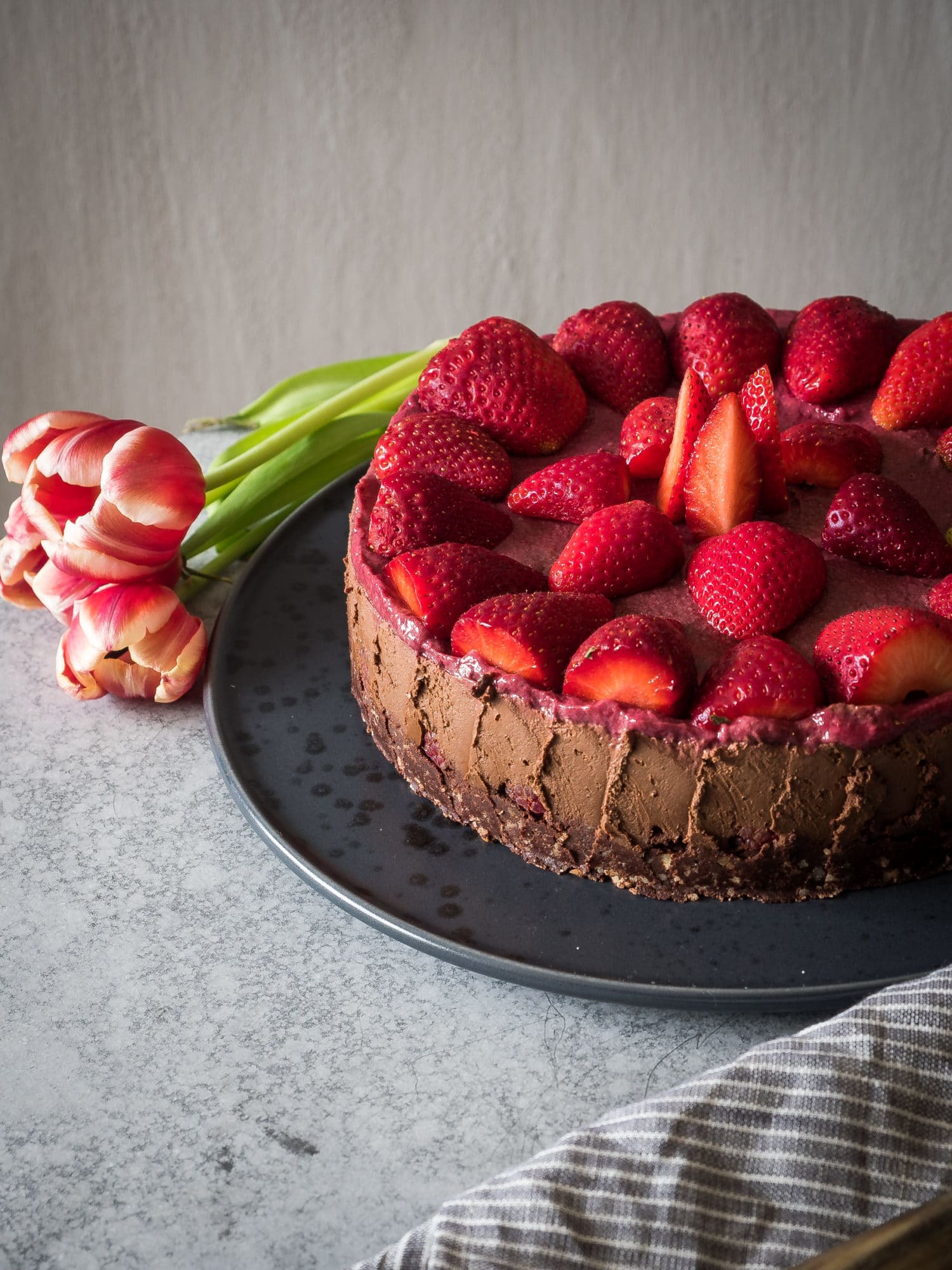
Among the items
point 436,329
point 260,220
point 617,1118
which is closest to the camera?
point 617,1118

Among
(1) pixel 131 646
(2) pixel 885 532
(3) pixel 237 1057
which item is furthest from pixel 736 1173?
(1) pixel 131 646

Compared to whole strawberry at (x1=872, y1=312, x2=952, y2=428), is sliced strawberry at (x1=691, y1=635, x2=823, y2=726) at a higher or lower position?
lower

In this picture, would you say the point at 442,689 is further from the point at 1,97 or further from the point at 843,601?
the point at 1,97

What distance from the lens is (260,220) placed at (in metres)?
3.80

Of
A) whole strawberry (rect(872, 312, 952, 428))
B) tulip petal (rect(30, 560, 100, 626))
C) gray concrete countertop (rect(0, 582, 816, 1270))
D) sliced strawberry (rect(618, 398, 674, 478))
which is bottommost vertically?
gray concrete countertop (rect(0, 582, 816, 1270))

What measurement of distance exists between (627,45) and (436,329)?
36.2 inches

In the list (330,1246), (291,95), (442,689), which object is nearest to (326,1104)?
(330,1246)

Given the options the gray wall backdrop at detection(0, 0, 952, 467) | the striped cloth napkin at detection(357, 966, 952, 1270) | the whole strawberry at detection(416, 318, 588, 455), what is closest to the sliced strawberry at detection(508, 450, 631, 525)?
the whole strawberry at detection(416, 318, 588, 455)

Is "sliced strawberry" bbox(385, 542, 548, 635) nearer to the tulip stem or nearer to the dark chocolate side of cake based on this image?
the dark chocolate side of cake

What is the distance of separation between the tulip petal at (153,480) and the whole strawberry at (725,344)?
667mm

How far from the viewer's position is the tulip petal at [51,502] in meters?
1.76

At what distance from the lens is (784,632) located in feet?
4.96

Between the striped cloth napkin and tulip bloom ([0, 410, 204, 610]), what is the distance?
0.91m

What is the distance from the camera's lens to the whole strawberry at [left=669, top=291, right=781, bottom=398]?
1.87 meters
